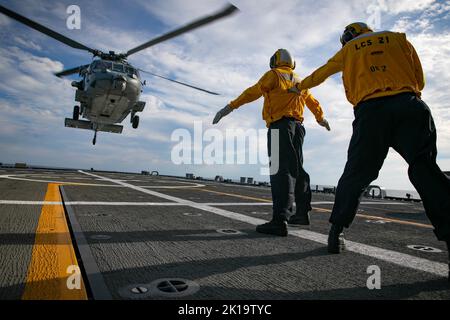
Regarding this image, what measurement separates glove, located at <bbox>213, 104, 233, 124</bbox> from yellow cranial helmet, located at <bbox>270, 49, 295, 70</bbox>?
84 centimetres

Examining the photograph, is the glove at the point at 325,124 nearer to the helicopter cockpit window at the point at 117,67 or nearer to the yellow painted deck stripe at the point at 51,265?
the yellow painted deck stripe at the point at 51,265

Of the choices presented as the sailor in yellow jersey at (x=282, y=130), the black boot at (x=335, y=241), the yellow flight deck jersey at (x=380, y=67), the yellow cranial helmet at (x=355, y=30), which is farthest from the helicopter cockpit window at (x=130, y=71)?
the black boot at (x=335, y=241)

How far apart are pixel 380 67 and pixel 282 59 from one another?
1557mm

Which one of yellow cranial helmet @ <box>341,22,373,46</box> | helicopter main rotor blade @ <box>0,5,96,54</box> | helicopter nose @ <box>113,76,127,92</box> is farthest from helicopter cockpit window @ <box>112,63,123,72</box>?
yellow cranial helmet @ <box>341,22,373,46</box>

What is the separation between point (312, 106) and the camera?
4301mm

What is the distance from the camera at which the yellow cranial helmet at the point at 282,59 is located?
3680 millimetres

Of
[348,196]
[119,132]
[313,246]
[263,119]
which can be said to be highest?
[119,132]

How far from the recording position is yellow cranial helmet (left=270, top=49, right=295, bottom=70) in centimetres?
368

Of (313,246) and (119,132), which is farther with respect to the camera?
(119,132)

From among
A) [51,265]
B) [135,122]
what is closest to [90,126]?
[135,122]

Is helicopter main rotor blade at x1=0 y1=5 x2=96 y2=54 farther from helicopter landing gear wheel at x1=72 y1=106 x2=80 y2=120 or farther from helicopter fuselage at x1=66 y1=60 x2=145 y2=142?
helicopter landing gear wheel at x1=72 y1=106 x2=80 y2=120

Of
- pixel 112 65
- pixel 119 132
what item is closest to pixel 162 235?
pixel 112 65
